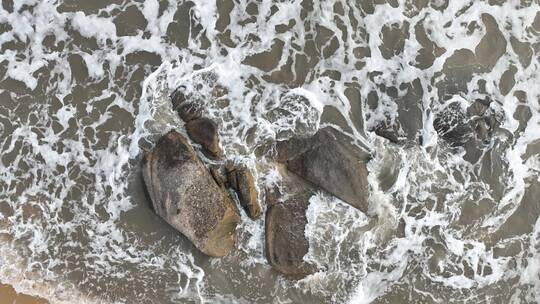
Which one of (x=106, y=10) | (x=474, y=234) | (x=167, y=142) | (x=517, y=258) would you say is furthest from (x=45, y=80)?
(x=517, y=258)

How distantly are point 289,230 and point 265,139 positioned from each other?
1.46 m

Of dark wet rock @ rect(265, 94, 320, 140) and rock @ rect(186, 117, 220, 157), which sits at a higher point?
dark wet rock @ rect(265, 94, 320, 140)

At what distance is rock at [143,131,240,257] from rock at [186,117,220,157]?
0.67ft

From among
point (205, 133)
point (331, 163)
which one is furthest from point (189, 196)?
point (331, 163)

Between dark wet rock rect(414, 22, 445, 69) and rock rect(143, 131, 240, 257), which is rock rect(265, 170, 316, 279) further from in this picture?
dark wet rock rect(414, 22, 445, 69)

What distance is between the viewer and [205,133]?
6230 millimetres

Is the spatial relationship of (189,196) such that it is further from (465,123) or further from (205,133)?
(465,123)

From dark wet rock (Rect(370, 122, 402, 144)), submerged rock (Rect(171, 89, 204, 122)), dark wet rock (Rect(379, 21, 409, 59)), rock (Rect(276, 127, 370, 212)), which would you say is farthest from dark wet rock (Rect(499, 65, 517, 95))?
submerged rock (Rect(171, 89, 204, 122))

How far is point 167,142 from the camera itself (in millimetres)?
6133

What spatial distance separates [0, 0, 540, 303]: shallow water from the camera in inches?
251

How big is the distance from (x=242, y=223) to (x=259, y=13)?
337 centimetres

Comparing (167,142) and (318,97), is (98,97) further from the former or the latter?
(318,97)

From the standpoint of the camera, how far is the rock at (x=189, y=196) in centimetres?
600

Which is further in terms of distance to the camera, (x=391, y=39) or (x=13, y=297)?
(x=391, y=39)
